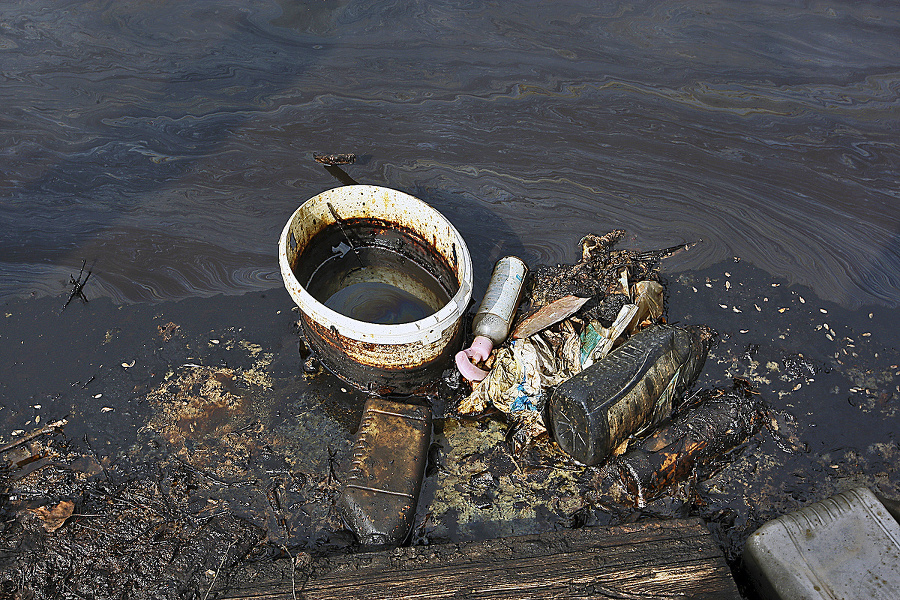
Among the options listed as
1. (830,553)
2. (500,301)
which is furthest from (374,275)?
(830,553)

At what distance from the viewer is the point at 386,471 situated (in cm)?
246

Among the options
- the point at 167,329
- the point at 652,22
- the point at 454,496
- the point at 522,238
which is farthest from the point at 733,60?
the point at 167,329

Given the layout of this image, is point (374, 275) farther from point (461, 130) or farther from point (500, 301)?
point (461, 130)

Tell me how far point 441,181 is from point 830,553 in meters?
2.86

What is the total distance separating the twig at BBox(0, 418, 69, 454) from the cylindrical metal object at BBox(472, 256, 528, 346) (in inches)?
78.4

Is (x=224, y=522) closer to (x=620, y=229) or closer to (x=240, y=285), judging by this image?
(x=240, y=285)

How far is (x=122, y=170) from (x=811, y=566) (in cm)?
426

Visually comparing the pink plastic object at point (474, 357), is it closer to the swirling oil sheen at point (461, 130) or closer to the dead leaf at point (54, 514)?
the swirling oil sheen at point (461, 130)

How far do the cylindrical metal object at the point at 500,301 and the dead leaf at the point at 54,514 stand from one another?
1.92 meters

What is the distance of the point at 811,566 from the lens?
2.10m

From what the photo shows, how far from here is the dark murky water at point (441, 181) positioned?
9.18 ft

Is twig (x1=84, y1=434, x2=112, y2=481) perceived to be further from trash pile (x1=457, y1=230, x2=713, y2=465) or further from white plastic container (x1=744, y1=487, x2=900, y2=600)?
white plastic container (x1=744, y1=487, x2=900, y2=600)

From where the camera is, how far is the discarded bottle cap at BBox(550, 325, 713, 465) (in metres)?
2.48

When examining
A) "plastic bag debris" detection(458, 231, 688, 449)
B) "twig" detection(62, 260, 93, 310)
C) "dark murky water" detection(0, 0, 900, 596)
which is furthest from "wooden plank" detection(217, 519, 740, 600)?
"twig" detection(62, 260, 93, 310)
